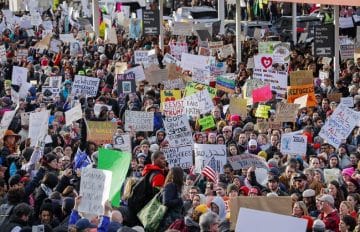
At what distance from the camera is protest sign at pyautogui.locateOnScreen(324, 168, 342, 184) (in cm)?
1485

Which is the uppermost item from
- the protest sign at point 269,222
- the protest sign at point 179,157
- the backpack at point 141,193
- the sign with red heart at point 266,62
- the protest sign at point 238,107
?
the protest sign at point 269,222

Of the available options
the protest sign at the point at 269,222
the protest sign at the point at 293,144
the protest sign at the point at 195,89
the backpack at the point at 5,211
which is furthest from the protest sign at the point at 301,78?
the protest sign at the point at 269,222

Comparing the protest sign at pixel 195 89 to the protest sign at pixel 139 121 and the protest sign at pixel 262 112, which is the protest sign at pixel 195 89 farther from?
the protest sign at pixel 139 121

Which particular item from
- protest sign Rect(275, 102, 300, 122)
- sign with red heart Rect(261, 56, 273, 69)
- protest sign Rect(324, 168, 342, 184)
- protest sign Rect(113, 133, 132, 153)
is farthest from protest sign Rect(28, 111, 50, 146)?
sign with red heart Rect(261, 56, 273, 69)

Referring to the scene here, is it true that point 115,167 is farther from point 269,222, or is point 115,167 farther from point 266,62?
point 266,62

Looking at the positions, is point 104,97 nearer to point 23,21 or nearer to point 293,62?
point 293,62

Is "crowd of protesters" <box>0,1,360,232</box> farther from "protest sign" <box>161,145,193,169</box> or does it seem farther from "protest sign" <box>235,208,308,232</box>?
"protest sign" <box>235,208,308,232</box>

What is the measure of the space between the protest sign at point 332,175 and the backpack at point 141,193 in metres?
2.82

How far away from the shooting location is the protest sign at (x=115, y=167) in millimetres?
12566

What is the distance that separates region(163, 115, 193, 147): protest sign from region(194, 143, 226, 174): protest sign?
86 cm

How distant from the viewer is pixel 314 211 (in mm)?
13445

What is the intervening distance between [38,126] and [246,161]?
371cm

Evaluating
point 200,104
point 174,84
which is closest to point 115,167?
point 200,104

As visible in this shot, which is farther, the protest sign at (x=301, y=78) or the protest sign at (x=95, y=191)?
the protest sign at (x=301, y=78)
